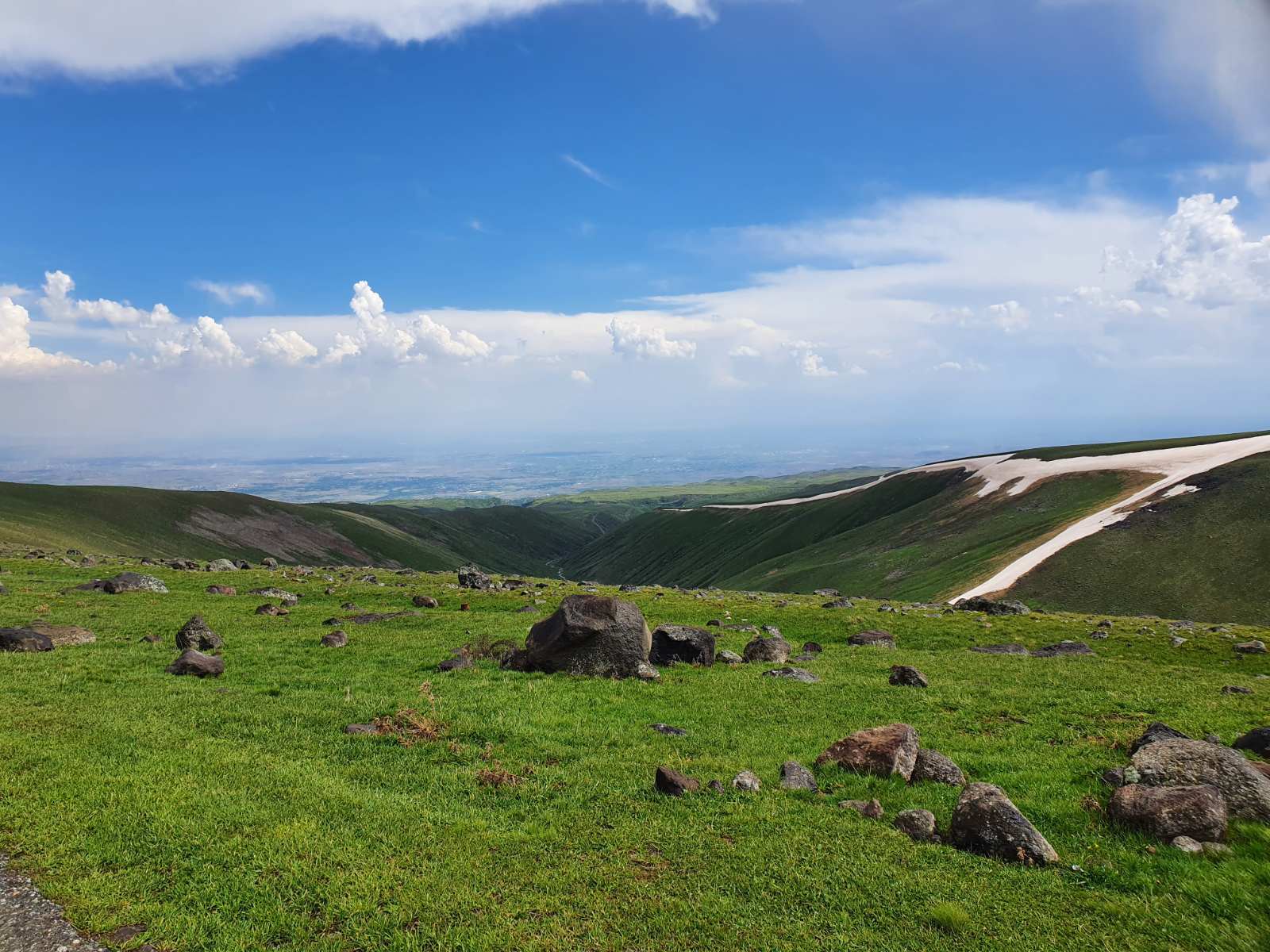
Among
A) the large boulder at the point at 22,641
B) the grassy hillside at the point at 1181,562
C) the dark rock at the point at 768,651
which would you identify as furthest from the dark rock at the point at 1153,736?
the grassy hillside at the point at 1181,562

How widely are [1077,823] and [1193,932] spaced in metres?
4.26

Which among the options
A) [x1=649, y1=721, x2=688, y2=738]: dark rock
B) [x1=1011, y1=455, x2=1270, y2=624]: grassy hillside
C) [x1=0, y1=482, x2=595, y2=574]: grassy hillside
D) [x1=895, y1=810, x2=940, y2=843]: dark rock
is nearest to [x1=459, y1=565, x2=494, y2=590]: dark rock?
[x1=649, y1=721, x2=688, y2=738]: dark rock

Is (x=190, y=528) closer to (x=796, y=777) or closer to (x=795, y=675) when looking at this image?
(x=795, y=675)

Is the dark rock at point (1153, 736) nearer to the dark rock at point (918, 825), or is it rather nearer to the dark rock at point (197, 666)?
the dark rock at point (918, 825)

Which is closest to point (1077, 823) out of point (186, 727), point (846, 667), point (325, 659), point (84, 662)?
point (846, 667)

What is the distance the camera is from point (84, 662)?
26.5m

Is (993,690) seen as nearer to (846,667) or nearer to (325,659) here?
(846,667)

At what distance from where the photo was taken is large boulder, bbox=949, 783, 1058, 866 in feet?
43.6

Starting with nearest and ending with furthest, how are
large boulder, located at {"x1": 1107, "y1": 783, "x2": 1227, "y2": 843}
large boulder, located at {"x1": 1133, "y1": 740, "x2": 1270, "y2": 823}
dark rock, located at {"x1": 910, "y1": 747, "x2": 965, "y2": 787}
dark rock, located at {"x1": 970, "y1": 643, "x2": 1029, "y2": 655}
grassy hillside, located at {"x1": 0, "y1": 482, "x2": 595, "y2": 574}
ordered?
large boulder, located at {"x1": 1107, "y1": 783, "x2": 1227, "y2": 843} < large boulder, located at {"x1": 1133, "y1": 740, "x2": 1270, "y2": 823} < dark rock, located at {"x1": 910, "y1": 747, "x2": 965, "y2": 787} < dark rock, located at {"x1": 970, "y1": 643, "x2": 1029, "y2": 655} < grassy hillside, located at {"x1": 0, "y1": 482, "x2": 595, "y2": 574}

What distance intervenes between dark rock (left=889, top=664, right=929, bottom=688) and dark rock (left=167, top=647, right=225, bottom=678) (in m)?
30.8

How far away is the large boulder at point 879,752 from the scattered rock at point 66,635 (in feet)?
115

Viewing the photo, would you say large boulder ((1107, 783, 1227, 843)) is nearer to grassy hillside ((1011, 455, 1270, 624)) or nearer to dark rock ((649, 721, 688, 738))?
dark rock ((649, 721, 688, 738))

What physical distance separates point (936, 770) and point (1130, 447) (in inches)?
6194

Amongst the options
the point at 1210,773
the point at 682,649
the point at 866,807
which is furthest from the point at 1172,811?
the point at 682,649
